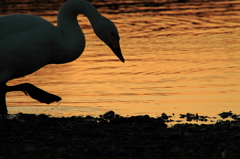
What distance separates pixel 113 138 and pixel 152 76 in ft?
16.8

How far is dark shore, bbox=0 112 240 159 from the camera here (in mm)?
7723

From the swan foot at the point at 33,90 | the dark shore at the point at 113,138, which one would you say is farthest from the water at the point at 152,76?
the dark shore at the point at 113,138

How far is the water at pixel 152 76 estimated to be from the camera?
1134 cm

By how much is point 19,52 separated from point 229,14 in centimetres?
1540

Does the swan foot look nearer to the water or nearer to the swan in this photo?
the swan

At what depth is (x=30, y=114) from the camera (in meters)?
10.5

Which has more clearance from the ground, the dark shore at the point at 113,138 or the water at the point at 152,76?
the water at the point at 152,76

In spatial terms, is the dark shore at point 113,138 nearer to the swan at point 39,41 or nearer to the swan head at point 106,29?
the swan at point 39,41

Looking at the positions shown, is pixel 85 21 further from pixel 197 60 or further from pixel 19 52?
pixel 19 52

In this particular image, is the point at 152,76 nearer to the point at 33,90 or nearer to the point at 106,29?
the point at 106,29

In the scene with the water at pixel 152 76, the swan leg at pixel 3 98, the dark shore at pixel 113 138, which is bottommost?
the dark shore at pixel 113 138

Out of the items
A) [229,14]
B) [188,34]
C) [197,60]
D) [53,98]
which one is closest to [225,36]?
[188,34]

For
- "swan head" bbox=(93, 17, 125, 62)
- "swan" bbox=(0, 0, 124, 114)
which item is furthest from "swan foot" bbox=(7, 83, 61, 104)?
"swan head" bbox=(93, 17, 125, 62)

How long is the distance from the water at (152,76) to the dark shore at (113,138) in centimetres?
103
